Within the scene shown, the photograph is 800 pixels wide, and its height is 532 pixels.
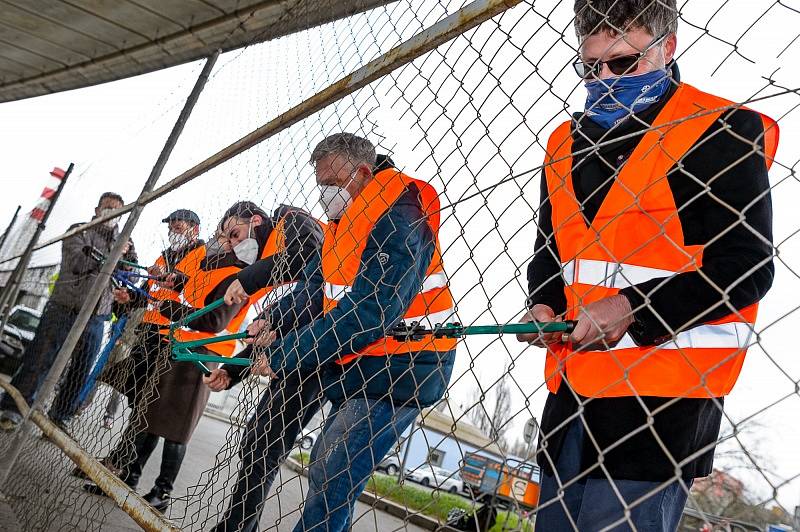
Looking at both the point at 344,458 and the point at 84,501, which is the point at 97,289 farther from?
the point at 344,458

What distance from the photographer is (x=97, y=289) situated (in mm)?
3570

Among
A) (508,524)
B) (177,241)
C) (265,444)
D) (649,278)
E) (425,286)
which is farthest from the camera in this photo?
(508,524)

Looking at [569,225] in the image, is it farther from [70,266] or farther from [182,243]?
[70,266]

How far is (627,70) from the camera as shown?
1504 mm

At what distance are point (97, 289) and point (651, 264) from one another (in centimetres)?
319

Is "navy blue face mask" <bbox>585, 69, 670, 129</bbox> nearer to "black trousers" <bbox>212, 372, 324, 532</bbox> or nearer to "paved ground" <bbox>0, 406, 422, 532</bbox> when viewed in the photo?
"paved ground" <bbox>0, 406, 422, 532</bbox>

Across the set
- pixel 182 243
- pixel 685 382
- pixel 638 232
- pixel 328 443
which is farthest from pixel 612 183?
pixel 182 243

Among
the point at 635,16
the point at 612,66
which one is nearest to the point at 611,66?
the point at 612,66

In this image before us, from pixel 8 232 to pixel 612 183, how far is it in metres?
13.7

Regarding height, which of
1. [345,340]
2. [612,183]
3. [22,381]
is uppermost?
[612,183]

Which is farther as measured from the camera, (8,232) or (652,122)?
(8,232)

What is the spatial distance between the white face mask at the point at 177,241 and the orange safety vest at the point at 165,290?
74mm

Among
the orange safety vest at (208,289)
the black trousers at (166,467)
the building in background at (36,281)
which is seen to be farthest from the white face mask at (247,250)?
the building in background at (36,281)

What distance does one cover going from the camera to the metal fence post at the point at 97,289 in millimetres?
3324
